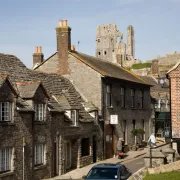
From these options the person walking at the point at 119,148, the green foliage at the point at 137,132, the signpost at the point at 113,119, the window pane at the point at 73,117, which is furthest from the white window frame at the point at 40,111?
the green foliage at the point at 137,132

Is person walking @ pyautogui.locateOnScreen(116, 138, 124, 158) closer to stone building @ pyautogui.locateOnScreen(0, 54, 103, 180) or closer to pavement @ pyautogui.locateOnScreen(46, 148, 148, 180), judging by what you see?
pavement @ pyautogui.locateOnScreen(46, 148, 148, 180)

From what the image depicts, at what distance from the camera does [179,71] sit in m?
24.0

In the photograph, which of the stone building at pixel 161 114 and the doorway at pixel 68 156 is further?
the stone building at pixel 161 114

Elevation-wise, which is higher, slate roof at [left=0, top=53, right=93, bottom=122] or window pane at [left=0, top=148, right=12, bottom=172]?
slate roof at [left=0, top=53, right=93, bottom=122]

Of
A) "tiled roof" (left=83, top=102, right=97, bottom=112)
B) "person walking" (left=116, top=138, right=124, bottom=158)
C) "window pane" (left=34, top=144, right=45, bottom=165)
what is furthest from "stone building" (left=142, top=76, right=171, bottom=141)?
"window pane" (left=34, top=144, right=45, bottom=165)

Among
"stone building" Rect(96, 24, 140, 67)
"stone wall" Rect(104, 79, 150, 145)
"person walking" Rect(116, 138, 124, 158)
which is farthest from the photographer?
"stone building" Rect(96, 24, 140, 67)

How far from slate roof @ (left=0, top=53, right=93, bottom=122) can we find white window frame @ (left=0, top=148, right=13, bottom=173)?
4.66 meters

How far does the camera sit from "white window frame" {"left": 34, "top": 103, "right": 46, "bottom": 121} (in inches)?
923

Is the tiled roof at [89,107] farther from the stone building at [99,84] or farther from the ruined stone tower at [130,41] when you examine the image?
the ruined stone tower at [130,41]

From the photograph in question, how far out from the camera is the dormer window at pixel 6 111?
2062 cm

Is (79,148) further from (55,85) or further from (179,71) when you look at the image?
(179,71)

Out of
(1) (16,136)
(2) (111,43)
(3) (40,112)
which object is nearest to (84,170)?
(3) (40,112)

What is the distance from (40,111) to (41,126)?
2.88ft

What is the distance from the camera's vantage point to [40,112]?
78.0ft
